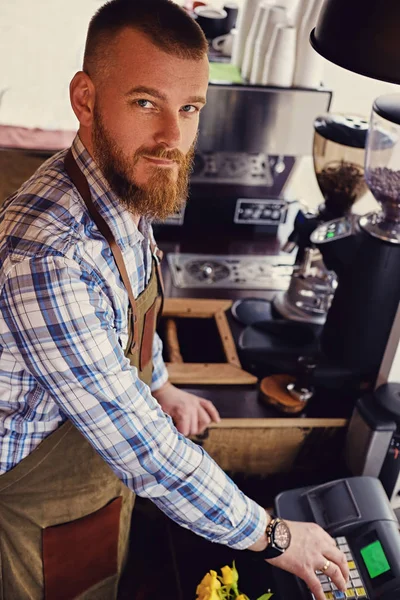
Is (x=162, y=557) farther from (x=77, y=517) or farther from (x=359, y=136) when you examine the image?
(x=359, y=136)

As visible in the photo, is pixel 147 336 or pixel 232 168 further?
pixel 232 168

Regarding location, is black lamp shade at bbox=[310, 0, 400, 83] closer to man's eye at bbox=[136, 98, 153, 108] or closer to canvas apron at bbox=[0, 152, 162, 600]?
man's eye at bbox=[136, 98, 153, 108]

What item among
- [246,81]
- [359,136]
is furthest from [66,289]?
[246,81]

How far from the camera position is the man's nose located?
3.98ft

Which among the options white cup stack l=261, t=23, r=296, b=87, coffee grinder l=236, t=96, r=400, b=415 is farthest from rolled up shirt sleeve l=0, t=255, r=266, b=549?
white cup stack l=261, t=23, r=296, b=87

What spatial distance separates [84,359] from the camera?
113 cm

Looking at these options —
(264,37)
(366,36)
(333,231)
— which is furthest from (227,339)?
(366,36)

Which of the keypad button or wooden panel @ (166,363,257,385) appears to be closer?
the keypad button

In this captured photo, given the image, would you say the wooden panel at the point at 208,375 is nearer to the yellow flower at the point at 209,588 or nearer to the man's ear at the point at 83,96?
the yellow flower at the point at 209,588

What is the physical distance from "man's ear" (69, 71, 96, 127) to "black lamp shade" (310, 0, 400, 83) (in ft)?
1.37

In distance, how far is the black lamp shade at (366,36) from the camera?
40.7 inches

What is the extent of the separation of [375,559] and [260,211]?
1563mm

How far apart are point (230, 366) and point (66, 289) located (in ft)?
3.12

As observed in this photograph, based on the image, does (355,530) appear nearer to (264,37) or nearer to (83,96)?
(83,96)
